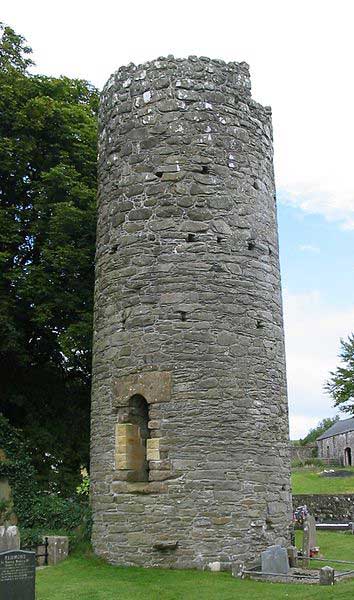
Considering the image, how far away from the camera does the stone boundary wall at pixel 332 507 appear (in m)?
20.6

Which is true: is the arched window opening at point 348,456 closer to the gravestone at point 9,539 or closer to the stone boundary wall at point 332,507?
the stone boundary wall at point 332,507

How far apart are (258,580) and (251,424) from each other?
2.42 metres

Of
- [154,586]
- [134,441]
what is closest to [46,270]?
[134,441]

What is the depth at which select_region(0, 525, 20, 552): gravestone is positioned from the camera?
11688mm

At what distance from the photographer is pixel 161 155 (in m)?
12.5

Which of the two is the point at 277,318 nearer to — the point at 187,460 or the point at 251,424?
the point at 251,424

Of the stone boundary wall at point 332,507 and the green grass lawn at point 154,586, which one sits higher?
the stone boundary wall at point 332,507

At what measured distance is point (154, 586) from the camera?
32.1 feet

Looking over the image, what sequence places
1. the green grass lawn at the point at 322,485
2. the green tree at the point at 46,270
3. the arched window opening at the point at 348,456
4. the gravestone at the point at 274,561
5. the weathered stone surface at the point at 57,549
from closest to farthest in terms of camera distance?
the gravestone at the point at 274,561
the weathered stone surface at the point at 57,549
the green tree at the point at 46,270
the green grass lawn at the point at 322,485
the arched window opening at the point at 348,456

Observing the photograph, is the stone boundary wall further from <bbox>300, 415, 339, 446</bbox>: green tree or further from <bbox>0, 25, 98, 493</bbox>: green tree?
<bbox>300, 415, 339, 446</bbox>: green tree

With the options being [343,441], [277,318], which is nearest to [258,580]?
[277,318]

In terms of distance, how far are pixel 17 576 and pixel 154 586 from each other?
2.21 meters

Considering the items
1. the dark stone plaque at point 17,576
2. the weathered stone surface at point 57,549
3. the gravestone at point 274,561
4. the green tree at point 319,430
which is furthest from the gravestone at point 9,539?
the green tree at point 319,430

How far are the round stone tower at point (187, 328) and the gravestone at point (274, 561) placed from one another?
601mm
